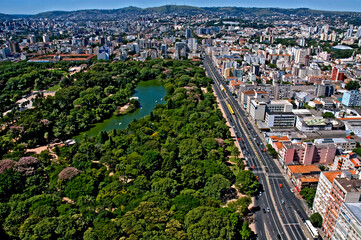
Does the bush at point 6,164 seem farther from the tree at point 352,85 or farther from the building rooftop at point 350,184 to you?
the tree at point 352,85

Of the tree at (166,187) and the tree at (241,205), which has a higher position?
the tree at (166,187)

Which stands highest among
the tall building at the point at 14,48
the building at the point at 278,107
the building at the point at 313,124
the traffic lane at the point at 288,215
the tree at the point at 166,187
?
the tall building at the point at 14,48

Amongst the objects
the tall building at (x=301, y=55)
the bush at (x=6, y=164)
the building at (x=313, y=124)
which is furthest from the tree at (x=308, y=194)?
the tall building at (x=301, y=55)

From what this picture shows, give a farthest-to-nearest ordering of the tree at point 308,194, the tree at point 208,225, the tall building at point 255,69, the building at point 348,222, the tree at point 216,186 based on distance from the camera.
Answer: the tall building at point 255,69 → the tree at point 216,186 → the tree at point 308,194 → the tree at point 208,225 → the building at point 348,222

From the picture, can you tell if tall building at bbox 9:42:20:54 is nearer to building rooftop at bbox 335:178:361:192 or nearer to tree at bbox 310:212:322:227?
tree at bbox 310:212:322:227

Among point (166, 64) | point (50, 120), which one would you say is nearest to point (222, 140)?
point (50, 120)

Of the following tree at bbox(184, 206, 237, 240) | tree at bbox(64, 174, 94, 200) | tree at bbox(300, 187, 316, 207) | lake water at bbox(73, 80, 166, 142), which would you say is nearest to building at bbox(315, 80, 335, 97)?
lake water at bbox(73, 80, 166, 142)

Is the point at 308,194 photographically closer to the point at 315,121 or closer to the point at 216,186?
the point at 216,186

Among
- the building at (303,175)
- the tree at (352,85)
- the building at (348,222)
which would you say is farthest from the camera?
the tree at (352,85)
